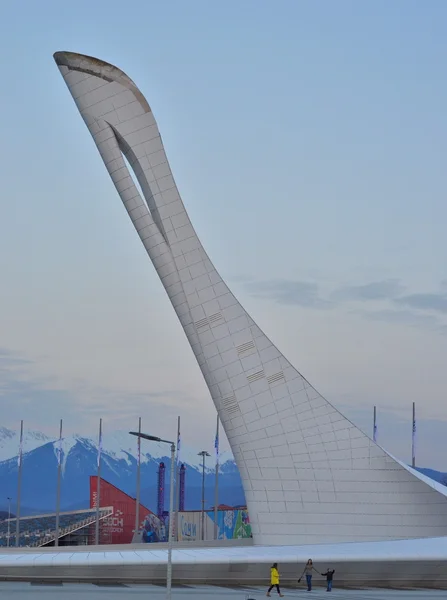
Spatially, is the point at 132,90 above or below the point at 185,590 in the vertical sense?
above

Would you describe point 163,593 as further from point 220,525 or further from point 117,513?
point 117,513

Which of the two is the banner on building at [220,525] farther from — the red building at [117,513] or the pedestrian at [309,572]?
the pedestrian at [309,572]

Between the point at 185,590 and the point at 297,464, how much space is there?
29.0 ft

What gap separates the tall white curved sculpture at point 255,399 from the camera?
3425 cm

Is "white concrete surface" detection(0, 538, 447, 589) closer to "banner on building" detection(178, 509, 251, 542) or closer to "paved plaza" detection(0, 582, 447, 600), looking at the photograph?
"paved plaza" detection(0, 582, 447, 600)

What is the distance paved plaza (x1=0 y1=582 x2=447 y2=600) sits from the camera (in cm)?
2470

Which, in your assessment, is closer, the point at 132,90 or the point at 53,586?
the point at 53,586

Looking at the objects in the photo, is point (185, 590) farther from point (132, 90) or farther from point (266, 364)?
point (132, 90)

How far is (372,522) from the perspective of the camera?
34188mm

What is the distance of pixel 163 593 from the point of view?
26.1 metres

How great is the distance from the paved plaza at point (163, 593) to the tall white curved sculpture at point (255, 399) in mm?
5646

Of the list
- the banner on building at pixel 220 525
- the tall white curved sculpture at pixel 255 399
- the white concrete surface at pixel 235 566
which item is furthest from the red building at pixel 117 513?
the white concrete surface at pixel 235 566

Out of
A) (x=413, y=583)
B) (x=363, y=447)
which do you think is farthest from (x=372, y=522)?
(x=413, y=583)

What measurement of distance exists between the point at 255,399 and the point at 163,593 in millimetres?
10376
